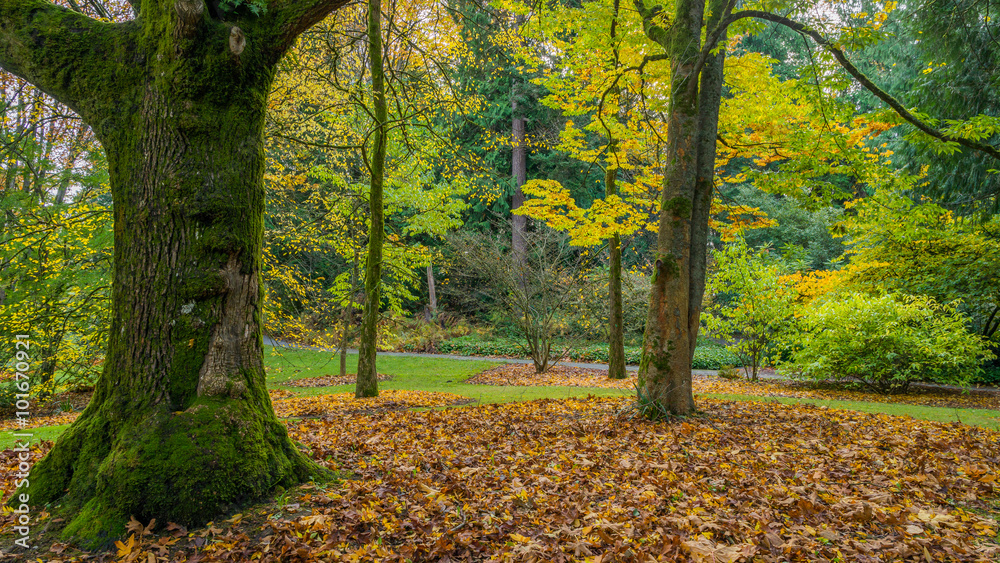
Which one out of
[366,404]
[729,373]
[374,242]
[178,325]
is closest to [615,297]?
[729,373]

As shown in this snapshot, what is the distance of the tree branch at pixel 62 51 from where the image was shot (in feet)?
10.1

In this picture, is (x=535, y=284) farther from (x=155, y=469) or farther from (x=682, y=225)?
(x=155, y=469)

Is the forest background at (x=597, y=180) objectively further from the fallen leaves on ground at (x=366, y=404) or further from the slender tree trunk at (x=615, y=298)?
the fallen leaves on ground at (x=366, y=404)

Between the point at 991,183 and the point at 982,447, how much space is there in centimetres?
985

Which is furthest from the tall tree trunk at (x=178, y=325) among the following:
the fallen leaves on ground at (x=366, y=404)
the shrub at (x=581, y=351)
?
the shrub at (x=581, y=351)

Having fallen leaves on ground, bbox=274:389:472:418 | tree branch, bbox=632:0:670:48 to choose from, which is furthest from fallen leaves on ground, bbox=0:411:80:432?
tree branch, bbox=632:0:670:48

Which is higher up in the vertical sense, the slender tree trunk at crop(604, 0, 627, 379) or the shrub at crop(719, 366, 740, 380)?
the slender tree trunk at crop(604, 0, 627, 379)

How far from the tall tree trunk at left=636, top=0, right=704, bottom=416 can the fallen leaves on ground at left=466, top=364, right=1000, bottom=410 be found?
1.87 m

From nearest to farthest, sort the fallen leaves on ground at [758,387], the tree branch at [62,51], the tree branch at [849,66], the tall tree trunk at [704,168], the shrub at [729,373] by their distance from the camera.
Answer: the tree branch at [62,51], the tree branch at [849,66], the tall tree trunk at [704,168], the fallen leaves on ground at [758,387], the shrub at [729,373]

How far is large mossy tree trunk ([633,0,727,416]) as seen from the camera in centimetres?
572

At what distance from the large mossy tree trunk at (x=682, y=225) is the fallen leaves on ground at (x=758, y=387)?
189 cm

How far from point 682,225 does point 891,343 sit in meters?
8.03

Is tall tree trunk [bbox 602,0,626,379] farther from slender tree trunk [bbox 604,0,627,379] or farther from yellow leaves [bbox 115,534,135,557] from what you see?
yellow leaves [bbox 115,534,135,557]

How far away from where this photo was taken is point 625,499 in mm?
3283
